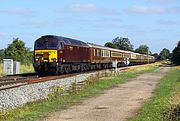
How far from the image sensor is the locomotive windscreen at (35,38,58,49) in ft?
119

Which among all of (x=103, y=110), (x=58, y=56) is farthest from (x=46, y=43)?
(x=103, y=110)

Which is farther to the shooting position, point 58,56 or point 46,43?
point 46,43

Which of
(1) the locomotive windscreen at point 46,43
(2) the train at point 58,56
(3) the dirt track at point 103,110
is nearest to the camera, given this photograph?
(3) the dirt track at point 103,110

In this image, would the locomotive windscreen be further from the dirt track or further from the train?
the dirt track

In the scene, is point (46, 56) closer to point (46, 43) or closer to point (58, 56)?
point (58, 56)

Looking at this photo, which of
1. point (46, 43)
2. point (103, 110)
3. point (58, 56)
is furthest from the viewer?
point (46, 43)

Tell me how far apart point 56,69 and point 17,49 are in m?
34.2

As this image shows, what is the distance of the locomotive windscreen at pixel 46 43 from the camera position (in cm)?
3619

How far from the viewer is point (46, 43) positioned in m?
36.6

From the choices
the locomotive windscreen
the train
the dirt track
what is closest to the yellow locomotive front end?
the train

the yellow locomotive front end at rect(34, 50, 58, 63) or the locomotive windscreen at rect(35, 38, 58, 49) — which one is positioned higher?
the locomotive windscreen at rect(35, 38, 58, 49)

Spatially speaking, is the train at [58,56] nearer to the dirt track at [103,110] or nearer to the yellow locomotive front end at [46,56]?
the yellow locomotive front end at [46,56]

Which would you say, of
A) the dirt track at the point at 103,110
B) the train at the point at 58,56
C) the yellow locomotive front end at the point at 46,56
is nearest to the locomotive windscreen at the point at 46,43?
the train at the point at 58,56

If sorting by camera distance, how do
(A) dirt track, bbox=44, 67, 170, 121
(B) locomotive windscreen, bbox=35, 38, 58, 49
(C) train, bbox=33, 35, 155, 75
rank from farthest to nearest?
(B) locomotive windscreen, bbox=35, 38, 58, 49, (C) train, bbox=33, 35, 155, 75, (A) dirt track, bbox=44, 67, 170, 121
